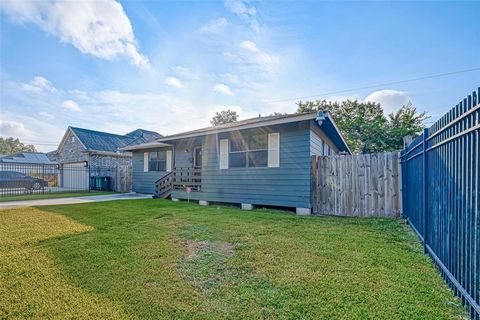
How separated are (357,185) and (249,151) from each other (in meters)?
3.67

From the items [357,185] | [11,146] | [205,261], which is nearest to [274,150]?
[357,185]

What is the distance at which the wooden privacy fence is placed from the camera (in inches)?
263

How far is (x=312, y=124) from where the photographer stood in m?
7.58

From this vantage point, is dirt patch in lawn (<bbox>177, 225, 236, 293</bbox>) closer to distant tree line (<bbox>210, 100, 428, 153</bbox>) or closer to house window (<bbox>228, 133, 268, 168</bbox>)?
house window (<bbox>228, 133, 268, 168</bbox>)

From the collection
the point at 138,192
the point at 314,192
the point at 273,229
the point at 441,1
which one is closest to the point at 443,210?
the point at 273,229

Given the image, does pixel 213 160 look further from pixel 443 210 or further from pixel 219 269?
pixel 443 210

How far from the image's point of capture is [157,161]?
13734 mm

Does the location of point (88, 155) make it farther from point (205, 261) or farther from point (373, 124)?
point (373, 124)

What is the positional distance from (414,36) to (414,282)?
979 cm

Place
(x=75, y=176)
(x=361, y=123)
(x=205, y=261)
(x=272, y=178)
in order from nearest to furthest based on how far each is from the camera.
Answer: (x=205, y=261) < (x=272, y=178) < (x=75, y=176) < (x=361, y=123)

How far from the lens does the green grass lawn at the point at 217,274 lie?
2.15 metres

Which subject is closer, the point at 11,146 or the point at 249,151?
the point at 249,151

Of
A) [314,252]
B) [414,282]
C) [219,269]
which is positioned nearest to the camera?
[414,282]

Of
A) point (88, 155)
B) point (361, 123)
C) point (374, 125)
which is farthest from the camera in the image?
point (361, 123)
